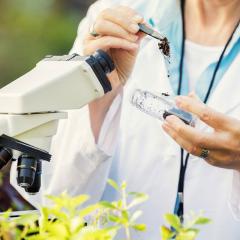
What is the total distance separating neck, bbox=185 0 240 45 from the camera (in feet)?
7.79

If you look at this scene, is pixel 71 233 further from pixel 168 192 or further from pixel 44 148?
pixel 168 192

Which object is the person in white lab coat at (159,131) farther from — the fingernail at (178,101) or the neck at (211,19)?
the fingernail at (178,101)

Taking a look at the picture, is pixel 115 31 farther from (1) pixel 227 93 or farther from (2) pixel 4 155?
(2) pixel 4 155

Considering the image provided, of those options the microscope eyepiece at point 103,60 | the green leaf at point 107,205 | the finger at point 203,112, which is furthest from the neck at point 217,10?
the green leaf at point 107,205

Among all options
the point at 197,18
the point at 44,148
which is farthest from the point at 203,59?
the point at 44,148

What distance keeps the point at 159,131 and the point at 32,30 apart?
278cm

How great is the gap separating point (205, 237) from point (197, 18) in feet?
2.40

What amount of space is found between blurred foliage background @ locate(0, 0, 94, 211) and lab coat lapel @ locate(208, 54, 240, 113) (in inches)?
105

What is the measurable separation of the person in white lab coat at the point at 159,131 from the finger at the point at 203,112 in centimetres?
22

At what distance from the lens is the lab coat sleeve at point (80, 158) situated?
226 cm

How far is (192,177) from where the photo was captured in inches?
89.0

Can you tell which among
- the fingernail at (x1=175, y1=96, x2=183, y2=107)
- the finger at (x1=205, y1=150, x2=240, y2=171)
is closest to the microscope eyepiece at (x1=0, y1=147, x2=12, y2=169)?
the fingernail at (x1=175, y1=96, x2=183, y2=107)

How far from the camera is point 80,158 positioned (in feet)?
7.55

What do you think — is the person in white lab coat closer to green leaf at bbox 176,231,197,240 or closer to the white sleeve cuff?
the white sleeve cuff
